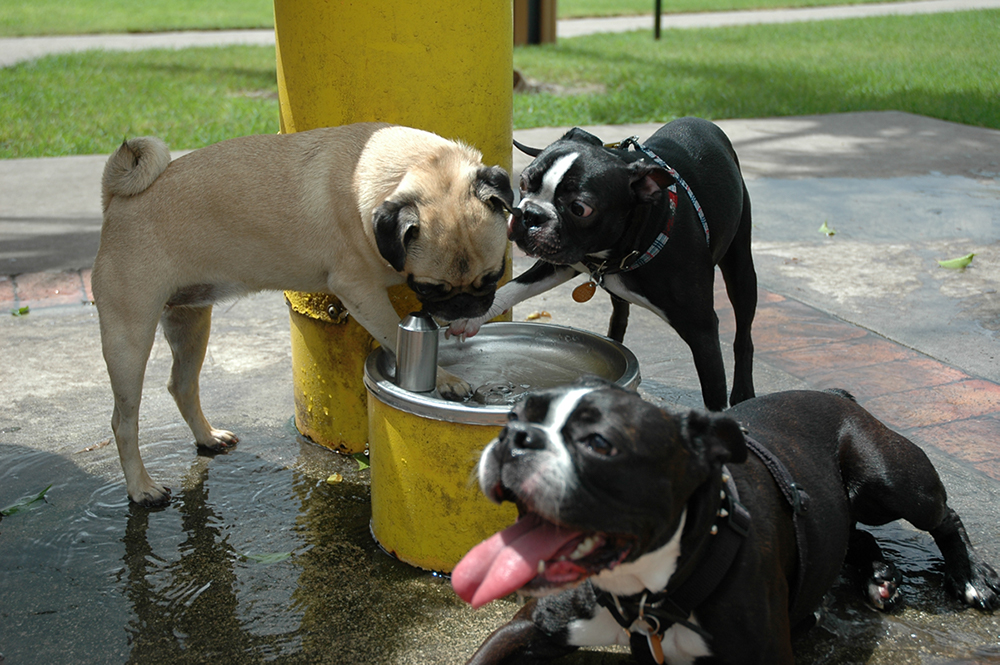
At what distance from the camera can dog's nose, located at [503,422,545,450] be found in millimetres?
2189

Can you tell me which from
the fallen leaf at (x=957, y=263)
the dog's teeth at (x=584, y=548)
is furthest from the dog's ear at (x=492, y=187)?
the fallen leaf at (x=957, y=263)

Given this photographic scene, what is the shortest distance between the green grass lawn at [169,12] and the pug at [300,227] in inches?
694

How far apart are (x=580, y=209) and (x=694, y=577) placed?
1.65 meters

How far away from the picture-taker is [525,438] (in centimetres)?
221

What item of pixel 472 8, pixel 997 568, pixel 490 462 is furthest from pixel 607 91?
pixel 490 462

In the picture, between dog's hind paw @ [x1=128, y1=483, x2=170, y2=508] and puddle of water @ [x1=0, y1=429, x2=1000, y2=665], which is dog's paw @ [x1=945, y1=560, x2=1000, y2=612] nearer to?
puddle of water @ [x1=0, y1=429, x2=1000, y2=665]

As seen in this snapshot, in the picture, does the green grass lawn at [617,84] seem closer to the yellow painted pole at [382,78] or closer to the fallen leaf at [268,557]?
the yellow painted pole at [382,78]

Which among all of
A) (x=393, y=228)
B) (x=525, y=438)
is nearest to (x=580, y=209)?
(x=393, y=228)

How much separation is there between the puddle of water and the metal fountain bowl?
2.22 ft

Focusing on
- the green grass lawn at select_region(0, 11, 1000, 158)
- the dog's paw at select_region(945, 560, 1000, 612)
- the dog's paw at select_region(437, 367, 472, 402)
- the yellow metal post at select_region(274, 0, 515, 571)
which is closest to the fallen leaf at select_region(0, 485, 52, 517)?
the yellow metal post at select_region(274, 0, 515, 571)

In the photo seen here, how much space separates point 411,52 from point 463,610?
2.15 metres

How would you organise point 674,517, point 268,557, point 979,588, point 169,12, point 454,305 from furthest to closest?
point 169,12, point 454,305, point 268,557, point 979,588, point 674,517

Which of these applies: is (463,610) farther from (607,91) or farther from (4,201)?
(607,91)

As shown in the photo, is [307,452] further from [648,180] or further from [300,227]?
[648,180]
